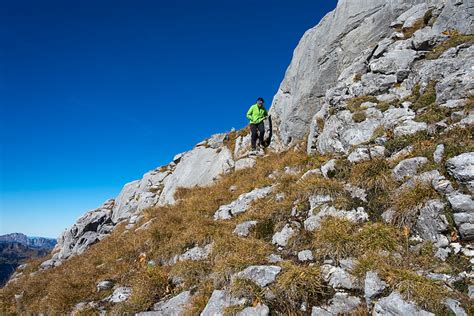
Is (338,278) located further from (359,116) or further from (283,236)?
(359,116)

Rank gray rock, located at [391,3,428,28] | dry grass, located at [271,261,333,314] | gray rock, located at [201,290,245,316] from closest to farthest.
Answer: dry grass, located at [271,261,333,314] < gray rock, located at [201,290,245,316] < gray rock, located at [391,3,428,28]

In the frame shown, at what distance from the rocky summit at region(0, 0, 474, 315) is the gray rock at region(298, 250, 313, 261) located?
36 mm

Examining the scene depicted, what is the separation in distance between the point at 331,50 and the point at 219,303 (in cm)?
2029

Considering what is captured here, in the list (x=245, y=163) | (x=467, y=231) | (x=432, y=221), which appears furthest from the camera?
(x=245, y=163)

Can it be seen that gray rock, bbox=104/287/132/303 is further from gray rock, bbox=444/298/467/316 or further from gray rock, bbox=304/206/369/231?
gray rock, bbox=444/298/467/316

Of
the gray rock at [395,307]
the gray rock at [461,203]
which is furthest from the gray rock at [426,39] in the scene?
the gray rock at [395,307]

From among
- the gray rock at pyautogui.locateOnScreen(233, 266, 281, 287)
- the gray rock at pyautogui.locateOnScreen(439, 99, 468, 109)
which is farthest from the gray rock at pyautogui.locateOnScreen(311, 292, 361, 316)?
the gray rock at pyautogui.locateOnScreen(439, 99, 468, 109)

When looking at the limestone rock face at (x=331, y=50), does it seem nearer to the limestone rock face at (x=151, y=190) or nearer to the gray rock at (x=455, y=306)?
the limestone rock face at (x=151, y=190)

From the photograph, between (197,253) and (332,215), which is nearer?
(332,215)

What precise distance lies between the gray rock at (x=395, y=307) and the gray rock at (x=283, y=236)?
4.30 metres

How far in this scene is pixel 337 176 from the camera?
476 inches

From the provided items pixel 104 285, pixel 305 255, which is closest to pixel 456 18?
pixel 305 255

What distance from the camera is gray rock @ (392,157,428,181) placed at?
9602mm

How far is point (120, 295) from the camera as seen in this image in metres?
11.2
